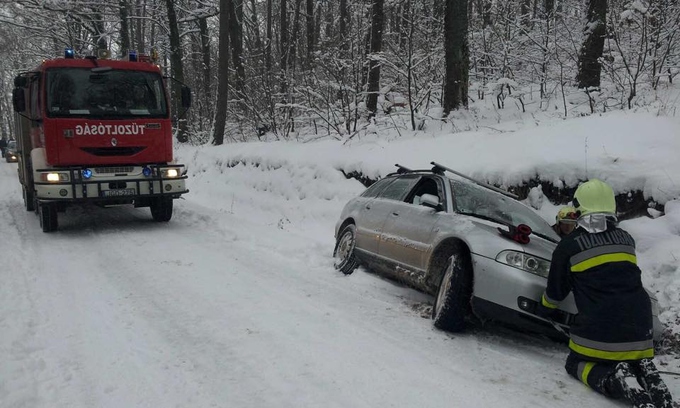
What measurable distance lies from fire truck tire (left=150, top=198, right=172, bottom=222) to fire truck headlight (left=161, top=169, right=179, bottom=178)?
607 mm

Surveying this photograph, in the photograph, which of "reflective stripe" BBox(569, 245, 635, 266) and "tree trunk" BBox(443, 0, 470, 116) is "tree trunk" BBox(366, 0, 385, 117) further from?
"reflective stripe" BBox(569, 245, 635, 266)

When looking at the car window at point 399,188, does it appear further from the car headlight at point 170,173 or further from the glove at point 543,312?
the car headlight at point 170,173

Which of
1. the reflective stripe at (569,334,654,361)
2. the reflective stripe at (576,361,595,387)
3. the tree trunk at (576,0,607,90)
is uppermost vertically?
the tree trunk at (576,0,607,90)

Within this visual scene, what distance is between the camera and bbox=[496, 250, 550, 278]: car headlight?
14.8 feet

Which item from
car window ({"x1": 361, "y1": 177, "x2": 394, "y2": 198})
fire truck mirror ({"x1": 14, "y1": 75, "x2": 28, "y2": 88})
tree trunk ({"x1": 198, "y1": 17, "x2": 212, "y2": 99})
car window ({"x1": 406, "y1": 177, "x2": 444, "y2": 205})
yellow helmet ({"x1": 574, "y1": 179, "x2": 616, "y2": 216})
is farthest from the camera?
tree trunk ({"x1": 198, "y1": 17, "x2": 212, "y2": 99})

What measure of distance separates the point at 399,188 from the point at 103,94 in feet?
19.5

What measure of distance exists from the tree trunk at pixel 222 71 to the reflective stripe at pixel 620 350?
17.2 meters

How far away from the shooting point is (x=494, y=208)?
573cm

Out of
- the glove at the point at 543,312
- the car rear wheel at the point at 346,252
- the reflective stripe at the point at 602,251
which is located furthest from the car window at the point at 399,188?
the reflective stripe at the point at 602,251

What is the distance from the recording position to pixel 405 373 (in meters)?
3.97

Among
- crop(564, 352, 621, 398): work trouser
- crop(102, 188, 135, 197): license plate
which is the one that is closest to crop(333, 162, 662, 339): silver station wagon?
crop(564, 352, 621, 398): work trouser

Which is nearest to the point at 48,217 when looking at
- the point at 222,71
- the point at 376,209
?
the point at 376,209

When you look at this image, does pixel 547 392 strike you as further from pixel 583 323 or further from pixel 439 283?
pixel 439 283

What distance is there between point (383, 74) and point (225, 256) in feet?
37.7
